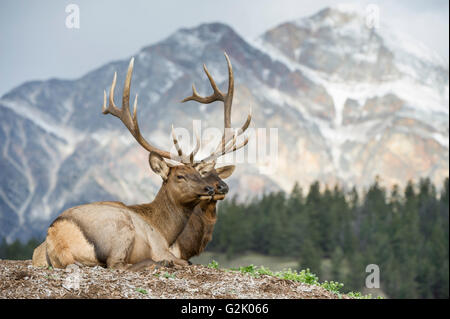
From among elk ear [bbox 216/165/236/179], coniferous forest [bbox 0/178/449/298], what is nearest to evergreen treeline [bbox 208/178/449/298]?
coniferous forest [bbox 0/178/449/298]

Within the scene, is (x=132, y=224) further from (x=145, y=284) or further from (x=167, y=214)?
(x=145, y=284)

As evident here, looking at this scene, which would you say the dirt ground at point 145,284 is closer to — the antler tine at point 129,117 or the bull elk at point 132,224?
the bull elk at point 132,224

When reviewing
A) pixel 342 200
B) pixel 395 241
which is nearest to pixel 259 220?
pixel 342 200

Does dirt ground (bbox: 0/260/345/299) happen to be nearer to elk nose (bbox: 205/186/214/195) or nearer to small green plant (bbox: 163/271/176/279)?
small green plant (bbox: 163/271/176/279)

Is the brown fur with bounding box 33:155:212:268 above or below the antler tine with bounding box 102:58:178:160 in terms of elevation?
below

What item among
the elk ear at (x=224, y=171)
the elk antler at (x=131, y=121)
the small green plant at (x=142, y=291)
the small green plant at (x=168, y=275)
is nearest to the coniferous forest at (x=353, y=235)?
the elk ear at (x=224, y=171)

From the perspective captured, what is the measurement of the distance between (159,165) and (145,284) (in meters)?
3.34

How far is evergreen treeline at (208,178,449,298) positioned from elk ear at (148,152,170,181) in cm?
8180

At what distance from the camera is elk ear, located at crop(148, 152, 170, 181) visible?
1209 centimetres

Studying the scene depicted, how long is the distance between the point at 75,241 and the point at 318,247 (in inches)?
3919

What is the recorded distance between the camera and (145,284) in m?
9.16

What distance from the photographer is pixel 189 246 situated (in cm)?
1224

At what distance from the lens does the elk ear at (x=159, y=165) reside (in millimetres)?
12094
